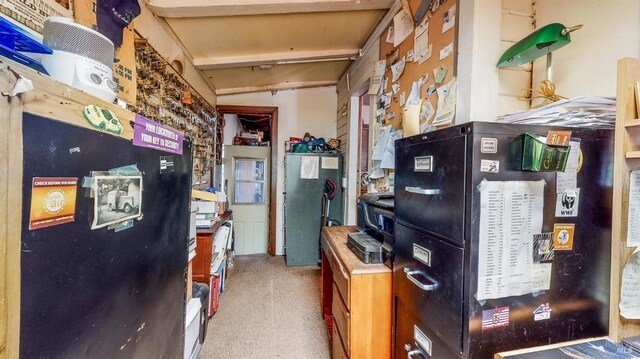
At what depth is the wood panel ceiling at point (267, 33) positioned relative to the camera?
1.81 meters

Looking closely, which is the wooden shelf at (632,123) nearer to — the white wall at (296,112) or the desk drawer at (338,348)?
the desk drawer at (338,348)

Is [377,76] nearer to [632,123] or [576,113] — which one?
[576,113]

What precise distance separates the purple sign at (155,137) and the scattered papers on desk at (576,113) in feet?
4.01

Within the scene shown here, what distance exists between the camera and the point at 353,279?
1238mm

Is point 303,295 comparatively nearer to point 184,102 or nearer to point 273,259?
point 273,259

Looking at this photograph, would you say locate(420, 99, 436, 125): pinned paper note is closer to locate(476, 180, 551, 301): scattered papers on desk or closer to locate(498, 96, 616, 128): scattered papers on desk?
locate(498, 96, 616, 128): scattered papers on desk

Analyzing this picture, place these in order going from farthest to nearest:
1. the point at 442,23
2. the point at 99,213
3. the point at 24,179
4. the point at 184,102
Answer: the point at 184,102
the point at 442,23
the point at 99,213
the point at 24,179

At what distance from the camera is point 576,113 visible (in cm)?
84

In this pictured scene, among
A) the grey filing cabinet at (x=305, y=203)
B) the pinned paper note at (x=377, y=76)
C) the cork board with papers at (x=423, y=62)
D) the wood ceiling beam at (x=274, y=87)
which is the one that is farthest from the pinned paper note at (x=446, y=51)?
the wood ceiling beam at (x=274, y=87)

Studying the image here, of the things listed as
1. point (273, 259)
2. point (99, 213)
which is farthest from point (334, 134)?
point (99, 213)

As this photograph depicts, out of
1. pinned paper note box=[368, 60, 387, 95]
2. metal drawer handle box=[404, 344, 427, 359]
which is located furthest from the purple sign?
pinned paper note box=[368, 60, 387, 95]

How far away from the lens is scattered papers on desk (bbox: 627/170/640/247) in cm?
82

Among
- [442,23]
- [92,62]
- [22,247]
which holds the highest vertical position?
[442,23]

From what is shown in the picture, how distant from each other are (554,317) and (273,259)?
342 centimetres
